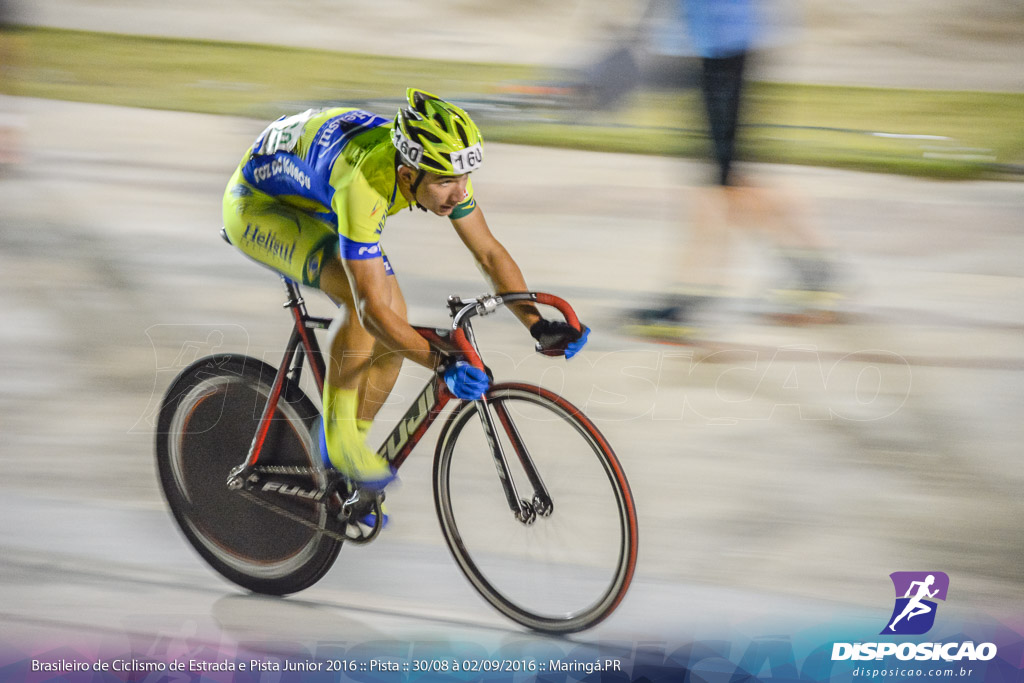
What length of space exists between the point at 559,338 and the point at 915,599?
1.19 metres

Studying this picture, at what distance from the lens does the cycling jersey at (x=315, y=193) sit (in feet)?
6.57

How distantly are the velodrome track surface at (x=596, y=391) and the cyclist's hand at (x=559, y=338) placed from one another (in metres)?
0.74

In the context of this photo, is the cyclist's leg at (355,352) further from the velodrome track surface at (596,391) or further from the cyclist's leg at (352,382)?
the velodrome track surface at (596,391)

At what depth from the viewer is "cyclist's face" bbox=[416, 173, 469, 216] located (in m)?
2.01

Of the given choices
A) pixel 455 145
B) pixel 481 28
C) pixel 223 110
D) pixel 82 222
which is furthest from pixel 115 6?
pixel 455 145

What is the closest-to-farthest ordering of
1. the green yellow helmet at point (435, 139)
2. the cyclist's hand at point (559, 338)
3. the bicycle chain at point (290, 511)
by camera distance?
the green yellow helmet at point (435, 139), the cyclist's hand at point (559, 338), the bicycle chain at point (290, 511)

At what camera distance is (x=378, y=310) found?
1974 mm

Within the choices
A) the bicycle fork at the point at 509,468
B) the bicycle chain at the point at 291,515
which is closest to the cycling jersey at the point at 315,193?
the bicycle fork at the point at 509,468

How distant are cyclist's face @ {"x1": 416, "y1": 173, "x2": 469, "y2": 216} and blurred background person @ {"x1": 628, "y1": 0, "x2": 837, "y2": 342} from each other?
5.02 ft

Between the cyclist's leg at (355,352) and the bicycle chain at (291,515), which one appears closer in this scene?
the cyclist's leg at (355,352)

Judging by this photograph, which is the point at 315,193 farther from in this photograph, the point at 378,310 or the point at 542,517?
the point at 542,517

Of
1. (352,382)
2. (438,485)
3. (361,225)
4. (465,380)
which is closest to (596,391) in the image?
(438,485)

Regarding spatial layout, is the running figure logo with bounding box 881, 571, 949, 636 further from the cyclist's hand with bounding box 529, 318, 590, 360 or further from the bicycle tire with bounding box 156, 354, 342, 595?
the bicycle tire with bounding box 156, 354, 342, 595

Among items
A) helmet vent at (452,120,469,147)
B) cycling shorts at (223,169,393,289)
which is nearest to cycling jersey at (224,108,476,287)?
cycling shorts at (223,169,393,289)
